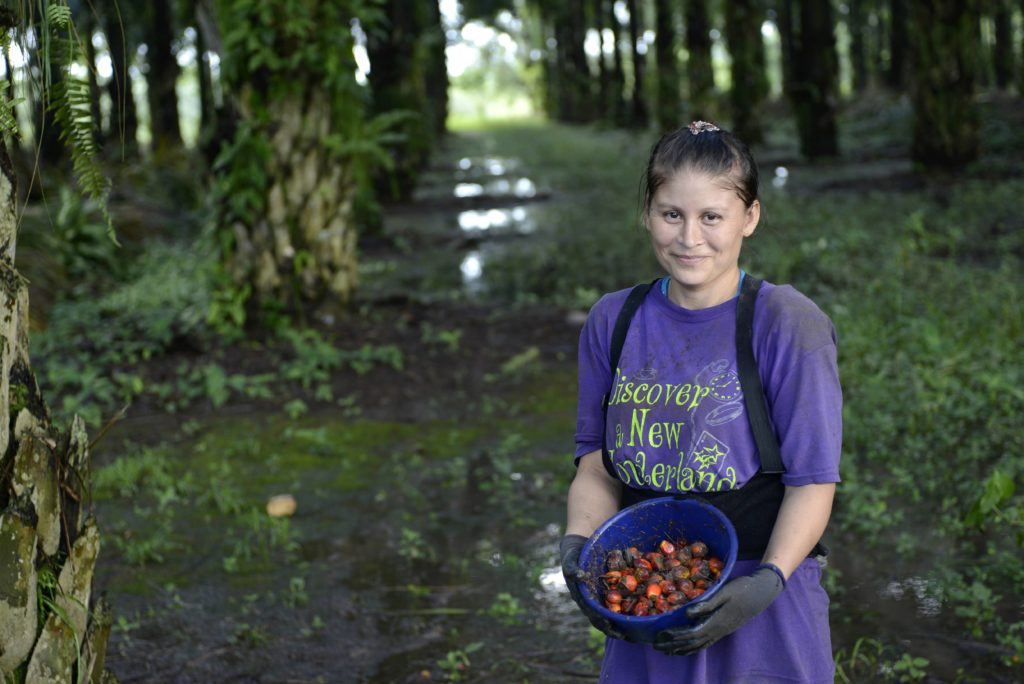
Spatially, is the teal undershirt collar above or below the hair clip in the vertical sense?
below

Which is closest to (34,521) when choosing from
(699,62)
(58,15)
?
(58,15)

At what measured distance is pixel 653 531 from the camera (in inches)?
88.2

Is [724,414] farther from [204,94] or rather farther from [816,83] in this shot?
[204,94]

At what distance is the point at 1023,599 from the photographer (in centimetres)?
362

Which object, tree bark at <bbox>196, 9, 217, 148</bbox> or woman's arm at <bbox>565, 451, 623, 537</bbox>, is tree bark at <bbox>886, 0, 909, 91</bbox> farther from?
woman's arm at <bbox>565, 451, 623, 537</bbox>

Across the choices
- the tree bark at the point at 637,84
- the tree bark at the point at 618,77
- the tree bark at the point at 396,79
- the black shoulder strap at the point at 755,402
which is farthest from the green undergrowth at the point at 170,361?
the tree bark at the point at 618,77

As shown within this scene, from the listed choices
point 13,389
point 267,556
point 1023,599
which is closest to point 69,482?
point 13,389

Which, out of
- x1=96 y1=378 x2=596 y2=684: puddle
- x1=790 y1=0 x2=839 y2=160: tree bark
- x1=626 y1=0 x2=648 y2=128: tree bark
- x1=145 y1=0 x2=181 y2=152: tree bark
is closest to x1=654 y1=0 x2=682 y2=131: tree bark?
x1=790 y1=0 x2=839 y2=160: tree bark

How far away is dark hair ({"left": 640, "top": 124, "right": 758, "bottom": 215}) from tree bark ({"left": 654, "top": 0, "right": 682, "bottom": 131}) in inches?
810

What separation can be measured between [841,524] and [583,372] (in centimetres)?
238

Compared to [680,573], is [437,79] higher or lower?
higher

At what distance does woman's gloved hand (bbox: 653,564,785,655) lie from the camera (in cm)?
192

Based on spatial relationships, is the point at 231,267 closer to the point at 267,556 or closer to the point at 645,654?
the point at 267,556

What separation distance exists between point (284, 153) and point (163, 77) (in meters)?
11.5
